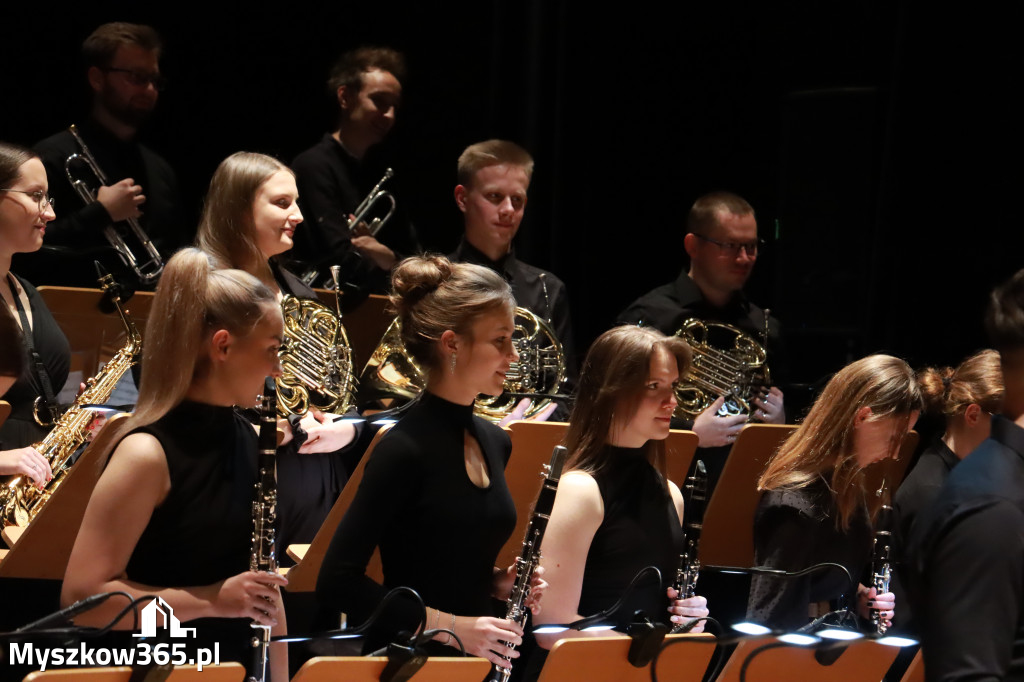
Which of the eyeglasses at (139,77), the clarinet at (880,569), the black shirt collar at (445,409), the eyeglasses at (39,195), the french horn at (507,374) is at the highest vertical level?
the eyeglasses at (139,77)

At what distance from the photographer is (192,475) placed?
2.14 metres

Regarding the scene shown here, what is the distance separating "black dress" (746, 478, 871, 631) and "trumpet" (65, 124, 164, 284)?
6.36 ft

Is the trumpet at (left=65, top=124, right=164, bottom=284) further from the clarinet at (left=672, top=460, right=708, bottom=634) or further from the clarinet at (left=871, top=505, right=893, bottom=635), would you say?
the clarinet at (left=871, top=505, right=893, bottom=635)

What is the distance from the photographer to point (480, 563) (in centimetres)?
238

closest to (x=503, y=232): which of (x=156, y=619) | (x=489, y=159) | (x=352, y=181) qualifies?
(x=489, y=159)

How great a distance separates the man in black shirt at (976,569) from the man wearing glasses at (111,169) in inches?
108

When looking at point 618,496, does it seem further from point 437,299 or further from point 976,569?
point 976,569

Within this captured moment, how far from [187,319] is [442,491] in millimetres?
555

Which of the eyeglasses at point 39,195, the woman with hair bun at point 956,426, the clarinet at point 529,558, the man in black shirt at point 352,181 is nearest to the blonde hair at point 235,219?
the eyeglasses at point 39,195

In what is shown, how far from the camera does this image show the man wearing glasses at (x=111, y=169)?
3771 mm

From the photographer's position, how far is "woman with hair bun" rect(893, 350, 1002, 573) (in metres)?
3.54

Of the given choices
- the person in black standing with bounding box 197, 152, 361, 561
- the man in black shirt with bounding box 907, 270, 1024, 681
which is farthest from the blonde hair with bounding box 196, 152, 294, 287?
the man in black shirt with bounding box 907, 270, 1024, 681

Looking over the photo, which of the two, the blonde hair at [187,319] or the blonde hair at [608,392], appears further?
the blonde hair at [608,392]

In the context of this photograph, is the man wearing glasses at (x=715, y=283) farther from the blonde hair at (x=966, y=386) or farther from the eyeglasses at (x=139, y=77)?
the eyeglasses at (x=139, y=77)
